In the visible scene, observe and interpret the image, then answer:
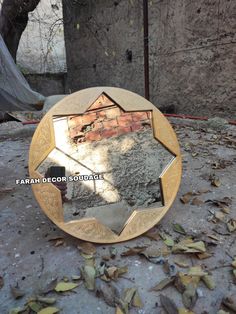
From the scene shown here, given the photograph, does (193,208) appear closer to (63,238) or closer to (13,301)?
(63,238)

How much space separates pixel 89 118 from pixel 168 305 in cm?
70

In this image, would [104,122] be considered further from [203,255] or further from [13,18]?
[13,18]

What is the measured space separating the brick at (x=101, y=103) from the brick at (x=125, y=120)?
2.7 inches

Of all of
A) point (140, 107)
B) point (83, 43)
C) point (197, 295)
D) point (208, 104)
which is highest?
point (83, 43)

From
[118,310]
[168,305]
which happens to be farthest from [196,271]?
[118,310]

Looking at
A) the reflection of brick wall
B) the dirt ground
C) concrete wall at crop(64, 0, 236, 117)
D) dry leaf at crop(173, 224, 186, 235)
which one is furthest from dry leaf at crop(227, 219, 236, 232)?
concrete wall at crop(64, 0, 236, 117)

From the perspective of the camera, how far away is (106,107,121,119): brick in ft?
3.91

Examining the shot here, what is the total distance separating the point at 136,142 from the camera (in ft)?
4.04

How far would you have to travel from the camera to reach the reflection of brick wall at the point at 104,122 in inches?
45.6

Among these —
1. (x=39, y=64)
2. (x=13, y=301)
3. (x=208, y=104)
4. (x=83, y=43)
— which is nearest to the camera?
(x=13, y=301)

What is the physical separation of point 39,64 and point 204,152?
5.96m

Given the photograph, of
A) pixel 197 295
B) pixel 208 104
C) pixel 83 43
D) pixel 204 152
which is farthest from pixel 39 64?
pixel 197 295

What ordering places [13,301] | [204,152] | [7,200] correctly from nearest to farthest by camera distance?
1. [13,301]
2. [7,200]
3. [204,152]

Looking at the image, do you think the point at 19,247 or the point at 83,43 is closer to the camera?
the point at 19,247
